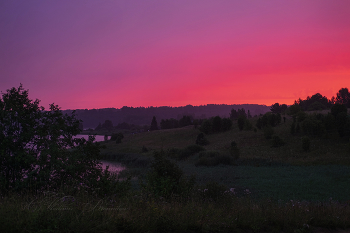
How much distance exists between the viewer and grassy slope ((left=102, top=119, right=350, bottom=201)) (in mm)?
20500

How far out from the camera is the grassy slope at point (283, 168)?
67.3 feet

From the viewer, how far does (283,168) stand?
3503 cm

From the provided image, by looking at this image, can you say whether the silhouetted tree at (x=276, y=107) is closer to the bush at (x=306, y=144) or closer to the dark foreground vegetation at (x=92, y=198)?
the bush at (x=306, y=144)

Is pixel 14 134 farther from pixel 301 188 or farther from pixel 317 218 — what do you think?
pixel 301 188

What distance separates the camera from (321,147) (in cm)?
4750

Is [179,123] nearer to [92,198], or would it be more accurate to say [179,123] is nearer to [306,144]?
[306,144]

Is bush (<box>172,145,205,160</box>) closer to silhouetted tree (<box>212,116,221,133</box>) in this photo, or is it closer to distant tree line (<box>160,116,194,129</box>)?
silhouetted tree (<box>212,116,221,133</box>)

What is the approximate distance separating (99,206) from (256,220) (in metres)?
3.92

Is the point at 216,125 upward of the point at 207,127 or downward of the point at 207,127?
upward

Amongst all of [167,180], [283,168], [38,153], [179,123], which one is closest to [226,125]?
[179,123]

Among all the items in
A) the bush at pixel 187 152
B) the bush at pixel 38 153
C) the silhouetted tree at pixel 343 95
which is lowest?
the bush at pixel 187 152

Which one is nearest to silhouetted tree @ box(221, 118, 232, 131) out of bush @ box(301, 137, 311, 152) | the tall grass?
bush @ box(301, 137, 311, 152)

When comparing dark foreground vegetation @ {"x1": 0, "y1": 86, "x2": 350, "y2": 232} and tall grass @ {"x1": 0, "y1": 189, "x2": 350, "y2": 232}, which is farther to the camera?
dark foreground vegetation @ {"x1": 0, "y1": 86, "x2": 350, "y2": 232}

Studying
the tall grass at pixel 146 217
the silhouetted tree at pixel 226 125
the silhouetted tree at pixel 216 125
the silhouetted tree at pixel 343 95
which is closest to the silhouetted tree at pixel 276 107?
the silhouetted tree at pixel 343 95
